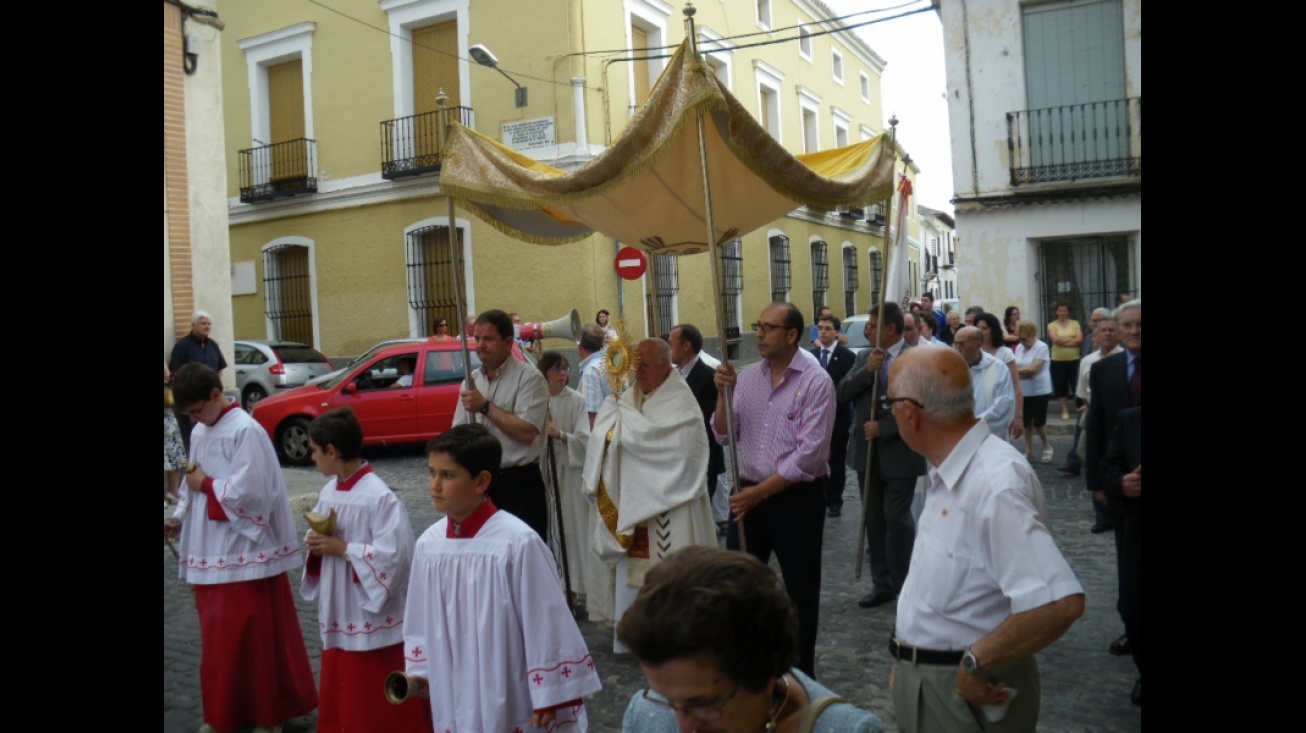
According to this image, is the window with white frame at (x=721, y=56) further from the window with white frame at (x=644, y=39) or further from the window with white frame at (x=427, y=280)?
the window with white frame at (x=427, y=280)

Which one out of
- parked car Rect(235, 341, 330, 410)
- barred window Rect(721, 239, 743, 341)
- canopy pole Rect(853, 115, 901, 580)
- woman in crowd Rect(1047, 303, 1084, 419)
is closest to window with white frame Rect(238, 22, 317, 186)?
parked car Rect(235, 341, 330, 410)

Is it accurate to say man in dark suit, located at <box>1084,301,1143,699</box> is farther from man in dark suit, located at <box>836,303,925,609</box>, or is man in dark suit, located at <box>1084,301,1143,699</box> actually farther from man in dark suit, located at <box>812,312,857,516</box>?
man in dark suit, located at <box>812,312,857,516</box>

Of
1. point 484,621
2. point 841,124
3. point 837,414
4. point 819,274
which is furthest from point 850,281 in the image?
point 484,621

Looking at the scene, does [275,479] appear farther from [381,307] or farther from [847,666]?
[381,307]

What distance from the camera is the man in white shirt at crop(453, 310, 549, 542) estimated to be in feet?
17.6

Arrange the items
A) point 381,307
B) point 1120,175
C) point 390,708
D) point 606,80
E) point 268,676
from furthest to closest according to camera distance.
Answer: point 381,307 → point 606,80 → point 1120,175 → point 268,676 → point 390,708

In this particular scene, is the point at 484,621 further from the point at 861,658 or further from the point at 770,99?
the point at 770,99

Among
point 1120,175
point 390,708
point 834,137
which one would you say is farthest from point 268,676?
point 834,137

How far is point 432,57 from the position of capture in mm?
19391

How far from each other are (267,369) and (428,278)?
12.3 ft

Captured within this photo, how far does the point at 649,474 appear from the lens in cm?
522

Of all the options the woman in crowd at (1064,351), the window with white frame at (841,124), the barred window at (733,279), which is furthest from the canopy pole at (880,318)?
the window with white frame at (841,124)

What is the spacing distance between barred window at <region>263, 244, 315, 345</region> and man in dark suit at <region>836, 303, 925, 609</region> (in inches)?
663

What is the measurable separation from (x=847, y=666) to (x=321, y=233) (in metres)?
17.8
